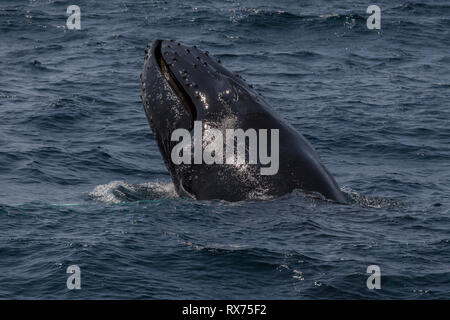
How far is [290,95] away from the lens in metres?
28.6

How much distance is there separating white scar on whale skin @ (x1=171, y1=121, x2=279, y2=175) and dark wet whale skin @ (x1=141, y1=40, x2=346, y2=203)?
0.26 ft

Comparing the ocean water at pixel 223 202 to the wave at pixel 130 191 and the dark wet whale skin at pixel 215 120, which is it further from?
the dark wet whale skin at pixel 215 120

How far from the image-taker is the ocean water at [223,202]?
11.3 m

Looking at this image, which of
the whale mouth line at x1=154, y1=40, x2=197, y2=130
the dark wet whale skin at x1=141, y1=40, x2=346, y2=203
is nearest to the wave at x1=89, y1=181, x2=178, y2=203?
the dark wet whale skin at x1=141, y1=40, x2=346, y2=203

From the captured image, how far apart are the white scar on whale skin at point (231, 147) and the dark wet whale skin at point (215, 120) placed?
0.08 m

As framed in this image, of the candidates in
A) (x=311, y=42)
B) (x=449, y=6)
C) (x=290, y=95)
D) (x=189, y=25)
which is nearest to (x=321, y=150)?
(x=290, y=95)

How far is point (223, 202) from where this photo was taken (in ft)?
41.0

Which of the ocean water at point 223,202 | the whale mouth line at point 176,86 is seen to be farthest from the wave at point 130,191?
the whale mouth line at point 176,86

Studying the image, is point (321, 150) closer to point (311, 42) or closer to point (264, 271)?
point (264, 271)

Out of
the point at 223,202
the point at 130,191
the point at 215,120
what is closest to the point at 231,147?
the point at 215,120

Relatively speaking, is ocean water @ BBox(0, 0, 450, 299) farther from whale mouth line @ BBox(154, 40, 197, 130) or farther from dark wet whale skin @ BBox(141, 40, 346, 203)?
whale mouth line @ BBox(154, 40, 197, 130)

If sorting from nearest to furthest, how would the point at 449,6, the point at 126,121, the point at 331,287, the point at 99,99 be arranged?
the point at 331,287 < the point at 126,121 < the point at 99,99 < the point at 449,6

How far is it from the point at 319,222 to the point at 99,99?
1678 cm

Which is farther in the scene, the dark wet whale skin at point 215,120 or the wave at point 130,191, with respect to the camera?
the wave at point 130,191
